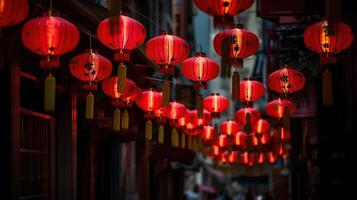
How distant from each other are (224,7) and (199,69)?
3810 millimetres

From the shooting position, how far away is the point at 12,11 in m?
9.91

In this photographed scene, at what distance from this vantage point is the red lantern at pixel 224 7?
11.3 meters

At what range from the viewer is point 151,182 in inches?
1153

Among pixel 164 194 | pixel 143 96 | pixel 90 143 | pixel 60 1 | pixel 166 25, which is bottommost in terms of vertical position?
pixel 164 194

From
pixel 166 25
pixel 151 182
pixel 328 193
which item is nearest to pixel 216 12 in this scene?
pixel 328 193

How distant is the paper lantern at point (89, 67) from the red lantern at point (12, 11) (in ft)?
11.1

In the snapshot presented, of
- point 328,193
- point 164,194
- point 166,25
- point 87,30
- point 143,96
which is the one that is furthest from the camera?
point 164,194

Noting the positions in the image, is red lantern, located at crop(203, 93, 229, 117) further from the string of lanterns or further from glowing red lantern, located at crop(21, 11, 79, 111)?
glowing red lantern, located at crop(21, 11, 79, 111)

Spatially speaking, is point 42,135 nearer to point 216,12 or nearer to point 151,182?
point 216,12

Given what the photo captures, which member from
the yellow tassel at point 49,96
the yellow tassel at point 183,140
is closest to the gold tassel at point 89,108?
the yellow tassel at point 49,96

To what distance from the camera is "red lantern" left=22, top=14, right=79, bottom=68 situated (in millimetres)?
10867

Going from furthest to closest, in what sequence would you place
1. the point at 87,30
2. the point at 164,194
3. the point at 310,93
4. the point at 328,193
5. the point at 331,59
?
1. the point at 164,194
2. the point at 310,93
3. the point at 328,193
4. the point at 87,30
5. the point at 331,59

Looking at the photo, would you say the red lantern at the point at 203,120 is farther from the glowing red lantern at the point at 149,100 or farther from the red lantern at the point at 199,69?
the red lantern at the point at 199,69

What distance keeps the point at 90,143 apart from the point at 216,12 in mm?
8221
